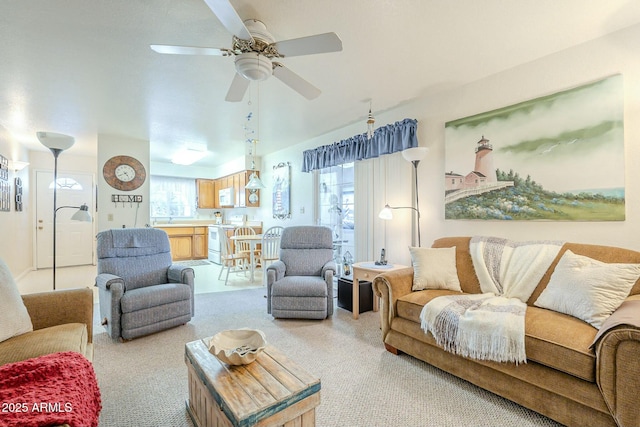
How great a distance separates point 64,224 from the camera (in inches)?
250

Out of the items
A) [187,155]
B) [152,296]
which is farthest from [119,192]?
[152,296]

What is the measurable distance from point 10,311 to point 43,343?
0.31 meters

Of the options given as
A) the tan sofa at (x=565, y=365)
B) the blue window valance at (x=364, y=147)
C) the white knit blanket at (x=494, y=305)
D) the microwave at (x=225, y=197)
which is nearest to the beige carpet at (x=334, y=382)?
the tan sofa at (x=565, y=365)

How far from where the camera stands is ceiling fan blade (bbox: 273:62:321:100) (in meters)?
2.07

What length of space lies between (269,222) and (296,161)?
1545mm

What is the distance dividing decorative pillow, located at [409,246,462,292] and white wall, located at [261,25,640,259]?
52 centimetres

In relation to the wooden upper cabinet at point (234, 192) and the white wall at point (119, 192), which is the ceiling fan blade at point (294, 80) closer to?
the white wall at point (119, 192)

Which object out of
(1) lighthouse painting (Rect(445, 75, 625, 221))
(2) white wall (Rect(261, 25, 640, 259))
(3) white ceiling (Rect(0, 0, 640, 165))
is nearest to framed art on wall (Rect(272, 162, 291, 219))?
(3) white ceiling (Rect(0, 0, 640, 165))

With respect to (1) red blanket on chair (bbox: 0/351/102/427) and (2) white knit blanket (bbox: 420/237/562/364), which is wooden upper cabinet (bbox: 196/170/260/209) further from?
(1) red blanket on chair (bbox: 0/351/102/427)

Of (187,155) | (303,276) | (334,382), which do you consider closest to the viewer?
(334,382)

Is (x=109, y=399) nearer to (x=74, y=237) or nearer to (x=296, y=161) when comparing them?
(x=296, y=161)

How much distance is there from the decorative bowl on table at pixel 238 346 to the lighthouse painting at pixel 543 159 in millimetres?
2359

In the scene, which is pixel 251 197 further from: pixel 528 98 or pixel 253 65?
pixel 528 98

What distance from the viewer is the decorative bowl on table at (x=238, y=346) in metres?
1.43
